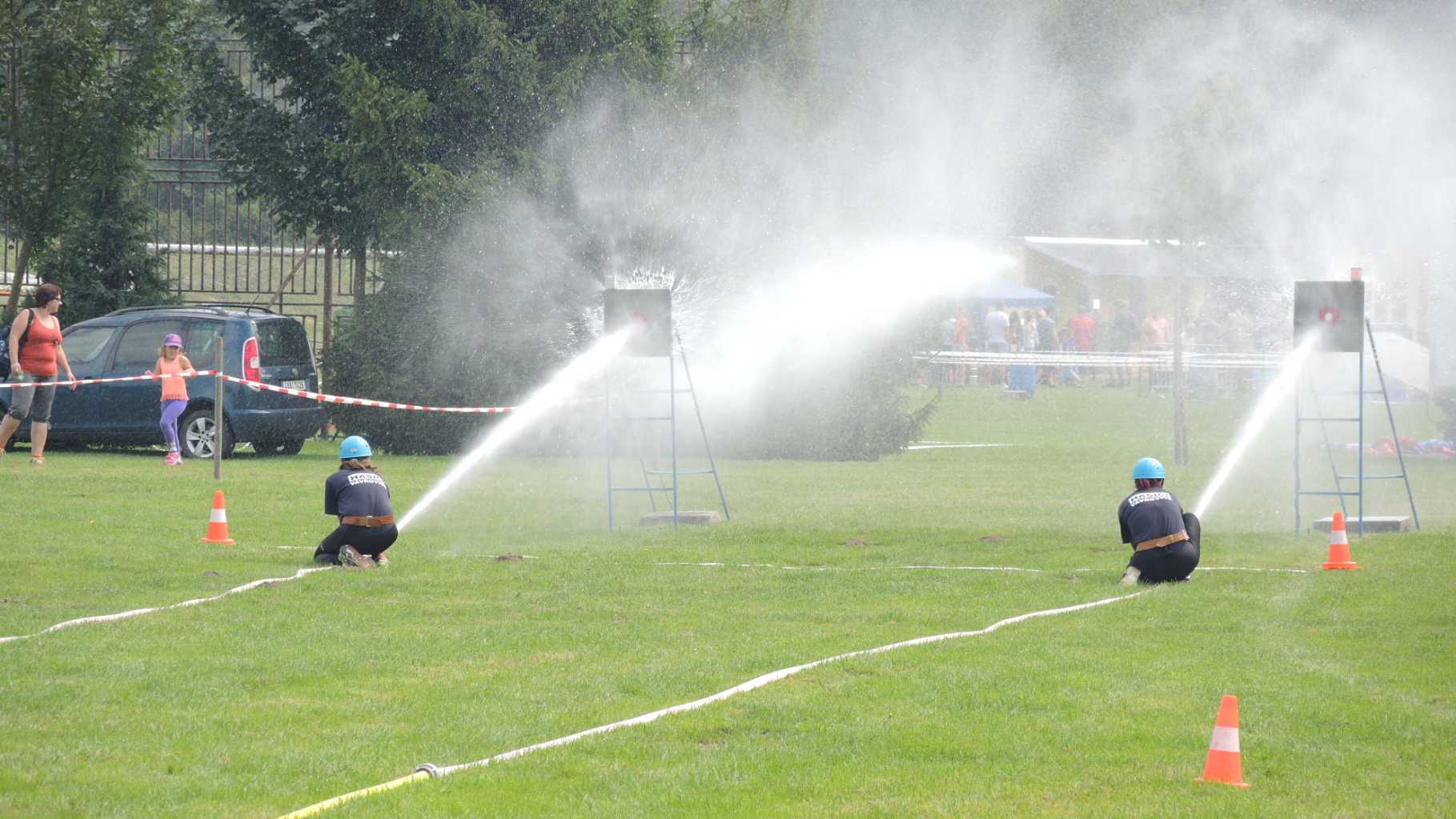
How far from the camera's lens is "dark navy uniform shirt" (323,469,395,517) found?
1305 cm

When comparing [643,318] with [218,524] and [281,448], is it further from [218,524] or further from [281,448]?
[281,448]

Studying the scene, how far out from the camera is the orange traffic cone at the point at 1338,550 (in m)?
13.8

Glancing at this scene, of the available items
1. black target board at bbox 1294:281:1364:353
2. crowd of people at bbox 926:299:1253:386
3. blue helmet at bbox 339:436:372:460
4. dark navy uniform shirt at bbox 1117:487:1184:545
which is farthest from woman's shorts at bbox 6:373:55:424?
crowd of people at bbox 926:299:1253:386

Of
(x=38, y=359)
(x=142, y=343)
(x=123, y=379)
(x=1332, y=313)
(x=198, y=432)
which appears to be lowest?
(x=198, y=432)

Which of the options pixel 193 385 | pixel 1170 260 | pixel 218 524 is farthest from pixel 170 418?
pixel 1170 260

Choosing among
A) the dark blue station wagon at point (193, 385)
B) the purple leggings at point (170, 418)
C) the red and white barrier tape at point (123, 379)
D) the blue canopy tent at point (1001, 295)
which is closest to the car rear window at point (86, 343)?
the dark blue station wagon at point (193, 385)

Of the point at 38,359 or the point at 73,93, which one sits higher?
the point at 73,93

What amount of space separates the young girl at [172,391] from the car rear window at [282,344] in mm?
1378

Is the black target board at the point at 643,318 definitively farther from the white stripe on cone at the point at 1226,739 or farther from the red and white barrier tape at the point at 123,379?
the white stripe on cone at the point at 1226,739

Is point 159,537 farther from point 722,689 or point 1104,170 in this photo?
point 1104,170

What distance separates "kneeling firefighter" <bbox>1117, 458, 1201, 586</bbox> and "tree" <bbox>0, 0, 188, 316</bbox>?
19219mm

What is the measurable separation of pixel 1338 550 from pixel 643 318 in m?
6.82

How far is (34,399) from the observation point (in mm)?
20641

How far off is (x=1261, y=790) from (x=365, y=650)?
4.92 meters
